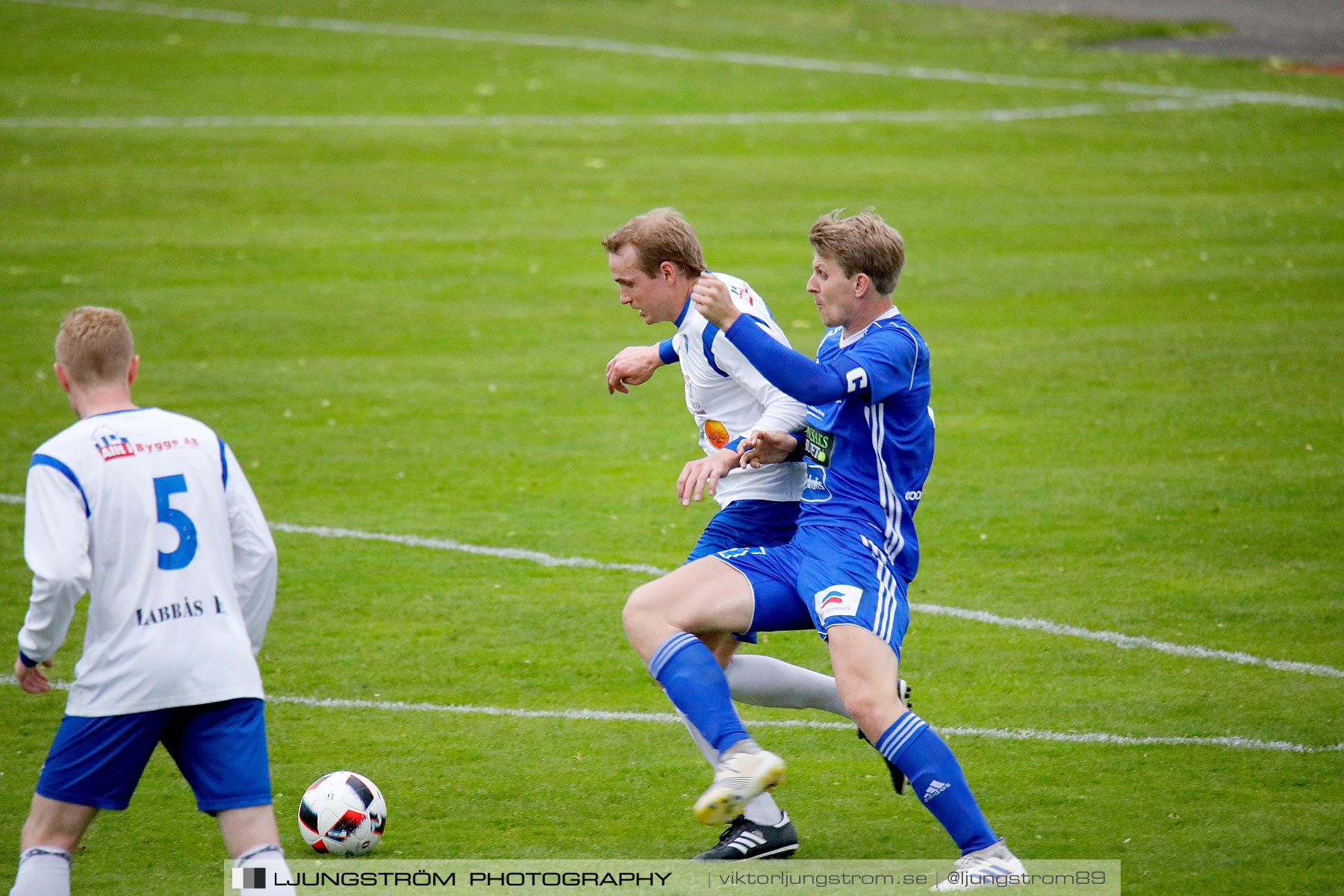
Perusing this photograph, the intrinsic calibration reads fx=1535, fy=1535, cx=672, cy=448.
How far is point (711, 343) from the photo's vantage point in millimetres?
5496

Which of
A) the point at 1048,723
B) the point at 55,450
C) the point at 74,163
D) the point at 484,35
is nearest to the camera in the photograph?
the point at 55,450

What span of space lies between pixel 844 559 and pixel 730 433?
81 cm

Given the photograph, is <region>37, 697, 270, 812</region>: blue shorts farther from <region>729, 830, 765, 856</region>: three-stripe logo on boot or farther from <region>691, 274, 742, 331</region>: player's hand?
<region>691, 274, 742, 331</region>: player's hand

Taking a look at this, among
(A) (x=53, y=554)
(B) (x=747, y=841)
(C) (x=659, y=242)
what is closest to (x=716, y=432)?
(C) (x=659, y=242)

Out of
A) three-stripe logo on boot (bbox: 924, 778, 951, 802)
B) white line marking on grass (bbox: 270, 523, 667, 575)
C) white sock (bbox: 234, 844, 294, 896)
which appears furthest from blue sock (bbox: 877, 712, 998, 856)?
white line marking on grass (bbox: 270, 523, 667, 575)

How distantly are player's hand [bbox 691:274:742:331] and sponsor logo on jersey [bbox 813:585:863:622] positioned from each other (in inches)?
36.5

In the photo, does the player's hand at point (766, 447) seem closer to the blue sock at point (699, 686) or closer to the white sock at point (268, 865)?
the blue sock at point (699, 686)

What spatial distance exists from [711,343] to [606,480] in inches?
201

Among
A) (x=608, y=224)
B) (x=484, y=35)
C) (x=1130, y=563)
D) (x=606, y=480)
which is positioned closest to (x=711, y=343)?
(x=1130, y=563)

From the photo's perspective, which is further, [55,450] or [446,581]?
[446,581]

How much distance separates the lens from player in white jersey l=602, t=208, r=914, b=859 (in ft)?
17.6

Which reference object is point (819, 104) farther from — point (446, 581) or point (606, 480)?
point (446, 581)

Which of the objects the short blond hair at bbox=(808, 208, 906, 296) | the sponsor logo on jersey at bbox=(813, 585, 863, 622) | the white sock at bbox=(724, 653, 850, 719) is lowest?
the white sock at bbox=(724, 653, 850, 719)

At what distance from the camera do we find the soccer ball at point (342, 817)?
5.39 m
